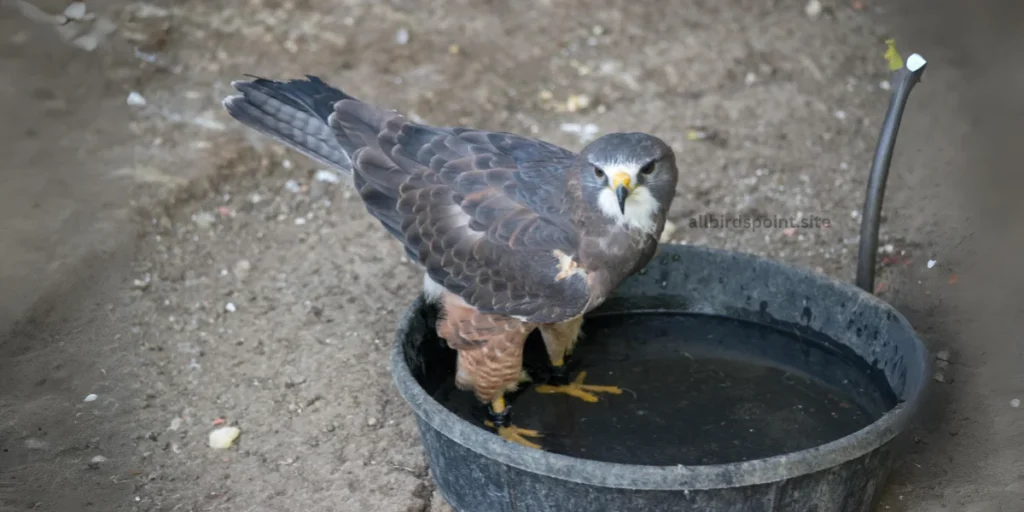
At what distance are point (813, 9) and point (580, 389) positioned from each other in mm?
3822

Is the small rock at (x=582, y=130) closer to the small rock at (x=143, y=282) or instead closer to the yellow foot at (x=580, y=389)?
the yellow foot at (x=580, y=389)

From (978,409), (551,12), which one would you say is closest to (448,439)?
(978,409)

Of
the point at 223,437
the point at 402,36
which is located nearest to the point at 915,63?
the point at 223,437

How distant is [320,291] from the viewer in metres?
4.50

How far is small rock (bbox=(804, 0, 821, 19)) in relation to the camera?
6.40 meters

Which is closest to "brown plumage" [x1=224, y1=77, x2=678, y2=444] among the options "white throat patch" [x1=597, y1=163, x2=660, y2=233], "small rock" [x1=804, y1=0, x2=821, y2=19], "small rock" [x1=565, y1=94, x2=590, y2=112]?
"white throat patch" [x1=597, y1=163, x2=660, y2=233]

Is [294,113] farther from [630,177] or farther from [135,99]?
[135,99]

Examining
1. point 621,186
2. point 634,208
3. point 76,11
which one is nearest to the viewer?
point 621,186

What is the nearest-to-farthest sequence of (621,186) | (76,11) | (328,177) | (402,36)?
(621,186) < (328,177) < (76,11) < (402,36)

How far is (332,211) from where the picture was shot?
16.5 feet

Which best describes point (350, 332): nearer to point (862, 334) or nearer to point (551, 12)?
point (862, 334)

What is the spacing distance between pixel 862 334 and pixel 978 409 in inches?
18.5

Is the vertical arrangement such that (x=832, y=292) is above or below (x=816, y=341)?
above

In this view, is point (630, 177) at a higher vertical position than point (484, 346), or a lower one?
higher
